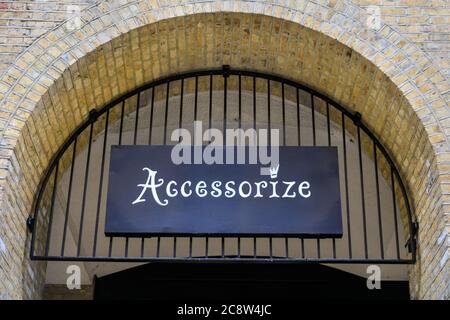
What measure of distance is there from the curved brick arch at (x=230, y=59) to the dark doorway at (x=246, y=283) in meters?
2.50

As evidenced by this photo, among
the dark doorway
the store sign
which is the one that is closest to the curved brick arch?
the store sign

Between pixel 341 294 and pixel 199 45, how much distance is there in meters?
3.53

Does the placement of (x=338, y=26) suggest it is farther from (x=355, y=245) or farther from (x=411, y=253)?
(x=355, y=245)

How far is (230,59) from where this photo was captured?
6.27 meters

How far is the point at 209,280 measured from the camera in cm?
843

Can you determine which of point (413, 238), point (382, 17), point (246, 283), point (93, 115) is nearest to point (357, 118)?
point (382, 17)

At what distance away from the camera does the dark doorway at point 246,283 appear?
838cm

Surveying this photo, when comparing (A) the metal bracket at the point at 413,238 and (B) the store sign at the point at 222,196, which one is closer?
(B) the store sign at the point at 222,196

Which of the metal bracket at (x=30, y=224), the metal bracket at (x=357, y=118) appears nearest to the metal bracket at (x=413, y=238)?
the metal bracket at (x=357, y=118)

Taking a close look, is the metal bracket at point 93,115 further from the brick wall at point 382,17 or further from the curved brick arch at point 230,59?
the brick wall at point 382,17

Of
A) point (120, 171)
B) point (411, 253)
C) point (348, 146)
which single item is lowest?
point (411, 253)

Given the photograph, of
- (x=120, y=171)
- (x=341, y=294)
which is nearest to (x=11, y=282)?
(x=120, y=171)

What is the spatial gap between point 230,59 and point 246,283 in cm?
303

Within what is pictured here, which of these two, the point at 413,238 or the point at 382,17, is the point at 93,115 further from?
the point at 413,238
